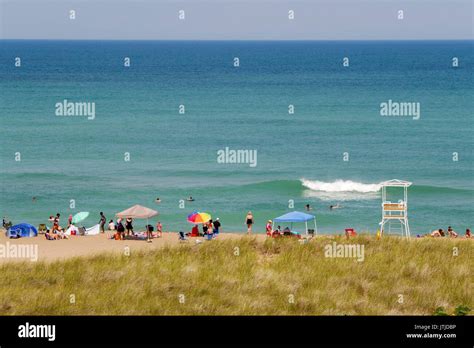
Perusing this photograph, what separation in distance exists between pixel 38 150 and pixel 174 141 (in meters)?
11.7

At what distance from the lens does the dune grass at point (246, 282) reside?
1791 centimetres

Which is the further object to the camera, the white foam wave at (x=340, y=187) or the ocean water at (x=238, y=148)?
the white foam wave at (x=340, y=187)

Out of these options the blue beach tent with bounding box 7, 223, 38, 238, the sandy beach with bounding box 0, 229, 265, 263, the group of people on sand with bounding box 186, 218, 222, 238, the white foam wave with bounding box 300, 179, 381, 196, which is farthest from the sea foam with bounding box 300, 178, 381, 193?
the blue beach tent with bounding box 7, 223, 38, 238

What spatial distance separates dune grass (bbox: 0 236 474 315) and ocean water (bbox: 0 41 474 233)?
60.5 ft

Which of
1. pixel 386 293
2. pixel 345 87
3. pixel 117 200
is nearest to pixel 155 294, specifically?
pixel 386 293

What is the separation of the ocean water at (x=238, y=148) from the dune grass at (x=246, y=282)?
18447 millimetres

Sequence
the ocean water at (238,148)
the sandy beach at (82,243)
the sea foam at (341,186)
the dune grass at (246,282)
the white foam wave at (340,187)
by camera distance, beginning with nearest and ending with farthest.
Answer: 1. the dune grass at (246,282)
2. the sandy beach at (82,243)
3. the ocean water at (238,148)
4. the white foam wave at (340,187)
5. the sea foam at (341,186)

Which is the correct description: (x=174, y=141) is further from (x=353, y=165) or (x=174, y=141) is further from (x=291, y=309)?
(x=291, y=309)

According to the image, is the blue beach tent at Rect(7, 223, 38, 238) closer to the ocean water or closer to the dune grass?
the ocean water

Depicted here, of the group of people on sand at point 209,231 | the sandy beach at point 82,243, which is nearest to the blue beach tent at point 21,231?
the sandy beach at point 82,243

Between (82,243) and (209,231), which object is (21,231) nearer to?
(82,243)

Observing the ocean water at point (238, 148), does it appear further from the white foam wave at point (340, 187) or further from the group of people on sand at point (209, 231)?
the group of people on sand at point (209, 231)

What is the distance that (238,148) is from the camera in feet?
218
